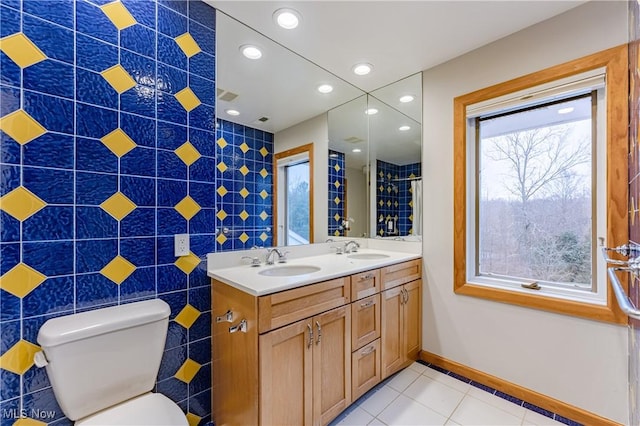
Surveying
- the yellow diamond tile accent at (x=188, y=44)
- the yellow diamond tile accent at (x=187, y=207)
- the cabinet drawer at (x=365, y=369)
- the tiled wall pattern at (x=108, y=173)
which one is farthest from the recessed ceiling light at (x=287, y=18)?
the cabinet drawer at (x=365, y=369)

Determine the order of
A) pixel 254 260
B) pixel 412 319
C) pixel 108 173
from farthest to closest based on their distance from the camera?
pixel 412 319 → pixel 254 260 → pixel 108 173

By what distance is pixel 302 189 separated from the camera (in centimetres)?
216

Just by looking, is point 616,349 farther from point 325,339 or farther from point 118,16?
point 118,16

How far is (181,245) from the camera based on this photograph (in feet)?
4.84

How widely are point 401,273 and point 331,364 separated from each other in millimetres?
868

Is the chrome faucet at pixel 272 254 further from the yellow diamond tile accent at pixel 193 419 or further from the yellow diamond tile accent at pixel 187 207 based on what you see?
the yellow diamond tile accent at pixel 193 419

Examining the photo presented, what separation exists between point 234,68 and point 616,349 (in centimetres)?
282

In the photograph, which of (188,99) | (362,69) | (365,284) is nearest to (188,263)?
(188,99)

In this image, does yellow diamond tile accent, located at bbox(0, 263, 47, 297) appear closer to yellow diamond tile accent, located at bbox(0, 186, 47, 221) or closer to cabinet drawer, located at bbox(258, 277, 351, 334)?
yellow diamond tile accent, located at bbox(0, 186, 47, 221)

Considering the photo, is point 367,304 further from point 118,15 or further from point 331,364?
point 118,15

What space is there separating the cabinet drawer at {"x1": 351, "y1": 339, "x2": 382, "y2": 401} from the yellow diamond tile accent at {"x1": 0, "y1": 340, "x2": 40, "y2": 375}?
1508 millimetres

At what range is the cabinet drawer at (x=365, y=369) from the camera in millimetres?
1643

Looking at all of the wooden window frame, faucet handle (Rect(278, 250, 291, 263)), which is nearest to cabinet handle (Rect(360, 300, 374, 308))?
faucet handle (Rect(278, 250, 291, 263))

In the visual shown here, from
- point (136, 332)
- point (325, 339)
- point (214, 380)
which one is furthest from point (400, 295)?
point (136, 332)
